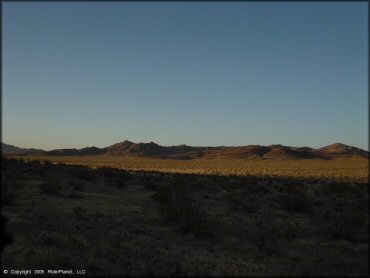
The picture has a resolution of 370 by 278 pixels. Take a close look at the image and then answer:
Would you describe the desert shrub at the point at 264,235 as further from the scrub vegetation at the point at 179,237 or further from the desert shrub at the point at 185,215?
the desert shrub at the point at 185,215

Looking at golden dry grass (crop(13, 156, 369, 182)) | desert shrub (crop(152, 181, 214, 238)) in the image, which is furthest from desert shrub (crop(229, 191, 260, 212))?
desert shrub (crop(152, 181, 214, 238))

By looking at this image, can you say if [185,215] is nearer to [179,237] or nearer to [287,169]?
[179,237]

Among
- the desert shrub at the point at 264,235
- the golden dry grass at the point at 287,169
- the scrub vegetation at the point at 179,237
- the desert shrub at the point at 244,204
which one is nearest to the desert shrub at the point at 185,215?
the scrub vegetation at the point at 179,237

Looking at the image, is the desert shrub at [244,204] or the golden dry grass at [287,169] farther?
the desert shrub at [244,204]

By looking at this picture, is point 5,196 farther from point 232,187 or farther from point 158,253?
point 232,187

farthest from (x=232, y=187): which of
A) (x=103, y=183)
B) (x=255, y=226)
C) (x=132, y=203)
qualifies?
(x=255, y=226)

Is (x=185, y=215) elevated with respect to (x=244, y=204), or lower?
elevated

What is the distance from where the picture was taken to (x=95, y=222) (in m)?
16.9

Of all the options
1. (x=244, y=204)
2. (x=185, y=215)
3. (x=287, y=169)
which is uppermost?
(x=287, y=169)

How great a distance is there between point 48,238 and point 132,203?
424 inches

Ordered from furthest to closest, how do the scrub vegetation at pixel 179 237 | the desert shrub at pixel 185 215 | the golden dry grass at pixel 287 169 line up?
the desert shrub at pixel 185 215, the golden dry grass at pixel 287 169, the scrub vegetation at pixel 179 237

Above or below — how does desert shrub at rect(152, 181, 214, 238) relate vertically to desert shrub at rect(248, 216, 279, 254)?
above

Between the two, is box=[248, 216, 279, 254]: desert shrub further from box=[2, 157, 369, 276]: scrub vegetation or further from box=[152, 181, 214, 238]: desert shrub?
box=[152, 181, 214, 238]: desert shrub

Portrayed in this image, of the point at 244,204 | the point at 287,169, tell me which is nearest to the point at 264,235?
the point at 244,204
